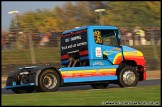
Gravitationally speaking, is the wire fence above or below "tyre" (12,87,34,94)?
above

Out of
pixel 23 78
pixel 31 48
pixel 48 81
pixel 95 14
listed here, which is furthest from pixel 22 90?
pixel 95 14

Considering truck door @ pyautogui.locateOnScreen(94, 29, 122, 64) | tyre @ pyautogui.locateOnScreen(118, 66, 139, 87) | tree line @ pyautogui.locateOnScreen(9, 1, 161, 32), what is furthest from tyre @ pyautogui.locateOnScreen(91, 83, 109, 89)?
tree line @ pyautogui.locateOnScreen(9, 1, 161, 32)

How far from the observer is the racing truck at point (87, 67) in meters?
16.1

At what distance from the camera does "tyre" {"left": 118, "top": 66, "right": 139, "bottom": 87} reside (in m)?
17.6

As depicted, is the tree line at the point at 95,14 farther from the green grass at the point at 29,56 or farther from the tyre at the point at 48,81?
the tyre at the point at 48,81

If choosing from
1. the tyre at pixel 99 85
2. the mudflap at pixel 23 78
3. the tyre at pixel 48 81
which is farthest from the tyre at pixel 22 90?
the tyre at pixel 99 85

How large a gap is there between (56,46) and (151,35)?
5855 millimetres

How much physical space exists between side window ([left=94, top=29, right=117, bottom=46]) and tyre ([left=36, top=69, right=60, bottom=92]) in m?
2.23

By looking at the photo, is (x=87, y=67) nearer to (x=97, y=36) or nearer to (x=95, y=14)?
(x=97, y=36)

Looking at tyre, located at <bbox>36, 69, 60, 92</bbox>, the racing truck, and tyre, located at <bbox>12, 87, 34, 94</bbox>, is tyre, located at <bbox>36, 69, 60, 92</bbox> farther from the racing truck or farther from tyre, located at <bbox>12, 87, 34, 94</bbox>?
tyre, located at <bbox>12, 87, 34, 94</bbox>

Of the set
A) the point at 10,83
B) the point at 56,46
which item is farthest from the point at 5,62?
the point at 10,83

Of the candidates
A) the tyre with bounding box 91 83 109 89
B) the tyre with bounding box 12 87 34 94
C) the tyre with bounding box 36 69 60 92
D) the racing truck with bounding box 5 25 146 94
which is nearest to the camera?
the tyre with bounding box 36 69 60 92

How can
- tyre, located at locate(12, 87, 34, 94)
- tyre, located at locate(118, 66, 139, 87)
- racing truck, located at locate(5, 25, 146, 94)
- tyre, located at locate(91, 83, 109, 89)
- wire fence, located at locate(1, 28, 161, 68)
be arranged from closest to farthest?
racing truck, located at locate(5, 25, 146, 94) → tyre, located at locate(12, 87, 34, 94) → tyre, located at locate(118, 66, 139, 87) → tyre, located at locate(91, 83, 109, 89) → wire fence, located at locate(1, 28, 161, 68)

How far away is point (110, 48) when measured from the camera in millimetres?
17734
